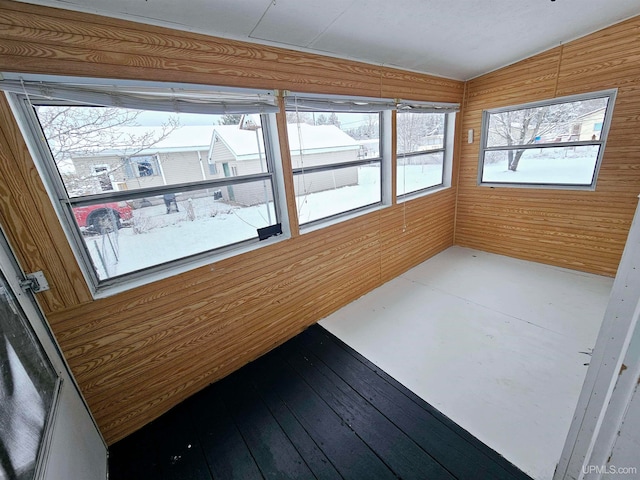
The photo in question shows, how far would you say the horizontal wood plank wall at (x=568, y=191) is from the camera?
255cm

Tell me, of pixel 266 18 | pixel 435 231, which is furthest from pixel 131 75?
pixel 435 231

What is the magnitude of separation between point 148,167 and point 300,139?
112 cm

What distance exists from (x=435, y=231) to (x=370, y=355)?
235 centimetres

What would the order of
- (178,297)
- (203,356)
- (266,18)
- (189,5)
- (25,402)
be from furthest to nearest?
1. (203,356)
2. (178,297)
3. (266,18)
4. (189,5)
5. (25,402)

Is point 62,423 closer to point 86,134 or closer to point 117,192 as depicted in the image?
point 117,192

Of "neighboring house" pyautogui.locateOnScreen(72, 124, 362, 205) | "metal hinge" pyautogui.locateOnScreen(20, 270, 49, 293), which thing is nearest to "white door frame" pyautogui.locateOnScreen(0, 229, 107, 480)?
"metal hinge" pyautogui.locateOnScreen(20, 270, 49, 293)

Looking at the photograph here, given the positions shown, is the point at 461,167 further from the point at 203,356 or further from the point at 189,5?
the point at 203,356

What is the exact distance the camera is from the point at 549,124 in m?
3.05

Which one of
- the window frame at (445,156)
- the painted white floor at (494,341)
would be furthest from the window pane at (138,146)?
the window frame at (445,156)

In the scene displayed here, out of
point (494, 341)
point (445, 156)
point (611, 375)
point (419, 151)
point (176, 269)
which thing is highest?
point (419, 151)

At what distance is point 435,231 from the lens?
3820mm

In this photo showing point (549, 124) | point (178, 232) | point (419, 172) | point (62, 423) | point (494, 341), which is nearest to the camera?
point (62, 423)

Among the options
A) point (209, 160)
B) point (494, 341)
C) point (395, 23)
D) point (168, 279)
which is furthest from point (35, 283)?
point (494, 341)

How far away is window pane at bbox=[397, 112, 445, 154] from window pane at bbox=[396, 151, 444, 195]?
0.11m
